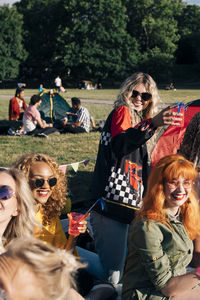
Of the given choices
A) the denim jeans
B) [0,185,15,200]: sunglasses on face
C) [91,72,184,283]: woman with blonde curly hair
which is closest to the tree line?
[91,72,184,283]: woman with blonde curly hair

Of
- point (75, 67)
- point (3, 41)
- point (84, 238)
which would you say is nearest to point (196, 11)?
point (75, 67)

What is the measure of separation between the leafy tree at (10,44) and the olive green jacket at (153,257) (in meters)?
43.8

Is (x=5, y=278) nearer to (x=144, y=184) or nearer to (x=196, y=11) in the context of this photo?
(x=144, y=184)

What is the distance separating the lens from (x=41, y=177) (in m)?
2.99

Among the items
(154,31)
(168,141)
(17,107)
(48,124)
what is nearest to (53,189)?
(168,141)

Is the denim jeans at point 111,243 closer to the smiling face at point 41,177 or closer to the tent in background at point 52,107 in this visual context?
the smiling face at point 41,177

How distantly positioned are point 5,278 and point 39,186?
1.61 m

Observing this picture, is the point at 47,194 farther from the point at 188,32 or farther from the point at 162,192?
the point at 188,32

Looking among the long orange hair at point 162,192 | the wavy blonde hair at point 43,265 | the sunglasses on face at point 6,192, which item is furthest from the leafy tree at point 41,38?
→ the wavy blonde hair at point 43,265

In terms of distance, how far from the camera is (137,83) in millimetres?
3162

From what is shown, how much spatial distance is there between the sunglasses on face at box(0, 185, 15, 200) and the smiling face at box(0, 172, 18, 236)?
0.07ft

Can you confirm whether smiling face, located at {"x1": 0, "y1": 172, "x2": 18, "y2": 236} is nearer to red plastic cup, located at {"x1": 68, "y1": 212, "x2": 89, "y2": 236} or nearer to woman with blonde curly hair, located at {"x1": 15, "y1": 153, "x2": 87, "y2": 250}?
red plastic cup, located at {"x1": 68, "y1": 212, "x2": 89, "y2": 236}

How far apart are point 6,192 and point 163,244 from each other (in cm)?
111

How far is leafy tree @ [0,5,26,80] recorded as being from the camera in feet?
145
